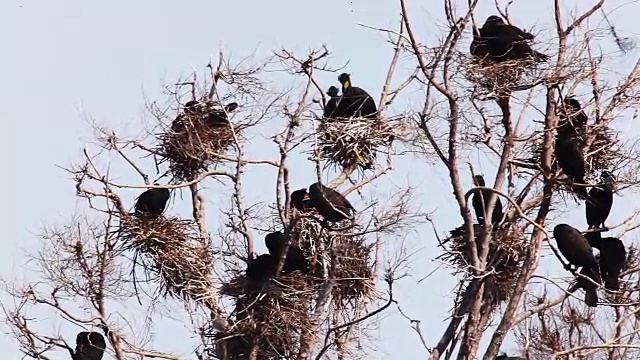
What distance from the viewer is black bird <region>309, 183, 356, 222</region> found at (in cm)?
1113

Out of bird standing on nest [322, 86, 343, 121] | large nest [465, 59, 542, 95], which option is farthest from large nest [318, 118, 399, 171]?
large nest [465, 59, 542, 95]

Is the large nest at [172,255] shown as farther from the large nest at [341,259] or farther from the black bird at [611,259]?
the black bird at [611,259]

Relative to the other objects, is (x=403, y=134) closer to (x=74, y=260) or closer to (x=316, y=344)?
(x=316, y=344)

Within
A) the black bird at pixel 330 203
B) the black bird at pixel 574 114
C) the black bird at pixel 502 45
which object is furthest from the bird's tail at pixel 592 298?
the black bird at pixel 330 203

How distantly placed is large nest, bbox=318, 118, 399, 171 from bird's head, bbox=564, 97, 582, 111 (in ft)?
7.40

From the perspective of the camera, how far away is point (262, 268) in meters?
11.6

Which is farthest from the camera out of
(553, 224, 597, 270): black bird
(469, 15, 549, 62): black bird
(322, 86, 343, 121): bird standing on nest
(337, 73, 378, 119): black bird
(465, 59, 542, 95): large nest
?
(337, 73, 378, 119): black bird

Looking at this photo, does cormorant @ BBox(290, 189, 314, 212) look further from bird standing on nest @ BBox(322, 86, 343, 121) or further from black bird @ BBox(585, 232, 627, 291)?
black bird @ BBox(585, 232, 627, 291)

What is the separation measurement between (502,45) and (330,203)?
229 cm

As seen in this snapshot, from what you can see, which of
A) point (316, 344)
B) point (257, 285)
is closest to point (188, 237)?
point (257, 285)

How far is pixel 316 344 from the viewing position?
11422 millimetres

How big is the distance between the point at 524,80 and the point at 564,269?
162 centimetres

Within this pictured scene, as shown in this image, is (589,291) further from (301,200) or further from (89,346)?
(89,346)

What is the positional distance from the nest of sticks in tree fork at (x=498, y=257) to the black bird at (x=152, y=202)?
2.94 metres
